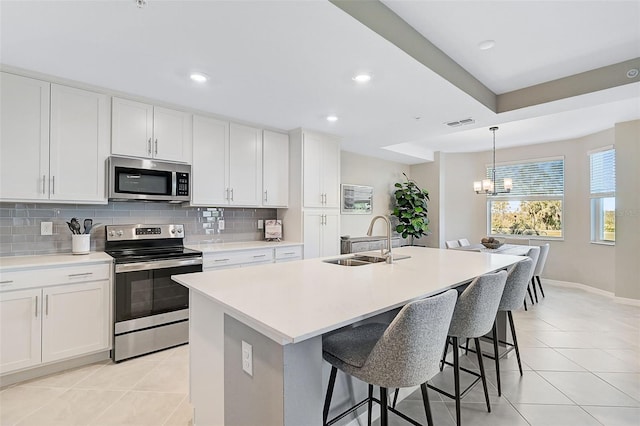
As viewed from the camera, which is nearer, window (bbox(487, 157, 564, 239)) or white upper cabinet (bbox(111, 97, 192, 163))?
white upper cabinet (bbox(111, 97, 192, 163))

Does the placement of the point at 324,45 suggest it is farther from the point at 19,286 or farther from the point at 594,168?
the point at 594,168

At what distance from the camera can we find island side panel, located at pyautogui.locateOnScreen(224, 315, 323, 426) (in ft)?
3.75

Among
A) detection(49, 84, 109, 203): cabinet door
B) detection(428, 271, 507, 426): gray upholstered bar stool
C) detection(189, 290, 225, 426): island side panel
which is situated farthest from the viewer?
detection(49, 84, 109, 203): cabinet door

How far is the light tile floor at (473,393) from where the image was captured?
1950 mm

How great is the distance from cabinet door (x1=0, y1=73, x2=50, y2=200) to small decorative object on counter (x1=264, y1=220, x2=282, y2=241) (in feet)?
7.38

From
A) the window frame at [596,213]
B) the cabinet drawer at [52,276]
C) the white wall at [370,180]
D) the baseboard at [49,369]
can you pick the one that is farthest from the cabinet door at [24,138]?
the window frame at [596,213]

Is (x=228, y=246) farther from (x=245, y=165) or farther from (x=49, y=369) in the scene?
(x=49, y=369)

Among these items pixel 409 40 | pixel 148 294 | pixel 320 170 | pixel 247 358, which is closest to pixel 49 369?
pixel 148 294

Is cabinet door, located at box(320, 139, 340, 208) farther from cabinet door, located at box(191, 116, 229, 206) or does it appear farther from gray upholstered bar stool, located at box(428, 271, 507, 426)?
gray upholstered bar stool, located at box(428, 271, 507, 426)

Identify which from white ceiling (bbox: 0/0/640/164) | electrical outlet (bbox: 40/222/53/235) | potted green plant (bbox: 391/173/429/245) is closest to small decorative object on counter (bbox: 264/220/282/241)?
white ceiling (bbox: 0/0/640/164)

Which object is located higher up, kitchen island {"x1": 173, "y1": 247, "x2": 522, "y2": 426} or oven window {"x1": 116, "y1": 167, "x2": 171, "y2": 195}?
oven window {"x1": 116, "y1": 167, "x2": 171, "y2": 195}

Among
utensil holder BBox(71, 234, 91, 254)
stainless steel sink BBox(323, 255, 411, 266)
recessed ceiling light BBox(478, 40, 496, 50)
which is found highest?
recessed ceiling light BBox(478, 40, 496, 50)

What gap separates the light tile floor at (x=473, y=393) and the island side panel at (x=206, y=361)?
33 centimetres

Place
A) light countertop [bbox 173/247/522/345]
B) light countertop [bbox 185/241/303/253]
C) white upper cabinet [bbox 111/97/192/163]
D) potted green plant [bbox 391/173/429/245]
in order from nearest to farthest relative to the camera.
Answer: light countertop [bbox 173/247/522/345] → white upper cabinet [bbox 111/97/192/163] → light countertop [bbox 185/241/303/253] → potted green plant [bbox 391/173/429/245]
